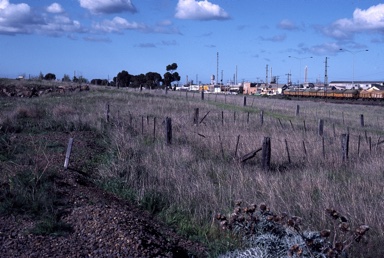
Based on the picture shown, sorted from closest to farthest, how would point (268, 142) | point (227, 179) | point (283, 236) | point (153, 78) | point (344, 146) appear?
1. point (283, 236)
2. point (227, 179)
3. point (268, 142)
4. point (344, 146)
5. point (153, 78)

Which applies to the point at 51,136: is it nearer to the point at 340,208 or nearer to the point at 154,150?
A: the point at 154,150

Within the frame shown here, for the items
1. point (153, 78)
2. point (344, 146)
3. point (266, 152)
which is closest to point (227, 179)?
point (266, 152)

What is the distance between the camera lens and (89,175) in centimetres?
1084

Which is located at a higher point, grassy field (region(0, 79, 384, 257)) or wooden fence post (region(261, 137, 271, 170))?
wooden fence post (region(261, 137, 271, 170))

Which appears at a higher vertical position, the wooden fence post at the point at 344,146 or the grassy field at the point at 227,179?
the wooden fence post at the point at 344,146

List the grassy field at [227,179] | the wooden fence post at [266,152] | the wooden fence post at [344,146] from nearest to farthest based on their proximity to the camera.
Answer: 1. the grassy field at [227,179]
2. the wooden fence post at [266,152]
3. the wooden fence post at [344,146]

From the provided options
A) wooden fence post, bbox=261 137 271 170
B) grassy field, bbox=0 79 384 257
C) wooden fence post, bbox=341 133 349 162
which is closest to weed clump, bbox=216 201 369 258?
grassy field, bbox=0 79 384 257

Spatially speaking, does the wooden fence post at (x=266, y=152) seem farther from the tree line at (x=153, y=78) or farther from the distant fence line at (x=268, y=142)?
the tree line at (x=153, y=78)

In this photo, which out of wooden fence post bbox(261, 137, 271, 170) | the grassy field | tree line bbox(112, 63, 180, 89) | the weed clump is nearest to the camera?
the weed clump

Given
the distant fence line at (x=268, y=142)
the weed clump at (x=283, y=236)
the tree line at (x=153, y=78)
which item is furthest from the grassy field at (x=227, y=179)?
the tree line at (x=153, y=78)

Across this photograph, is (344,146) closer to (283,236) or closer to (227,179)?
(227,179)

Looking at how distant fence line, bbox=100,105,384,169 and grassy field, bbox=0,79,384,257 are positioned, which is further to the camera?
distant fence line, bbox=100,105,384,169

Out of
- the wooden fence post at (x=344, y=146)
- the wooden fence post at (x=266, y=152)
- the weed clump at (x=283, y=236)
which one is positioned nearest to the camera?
Answer: the weed clump at (x=283, y=236)

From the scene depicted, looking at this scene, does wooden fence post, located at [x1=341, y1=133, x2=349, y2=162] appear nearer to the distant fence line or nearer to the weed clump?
the distant fence line
